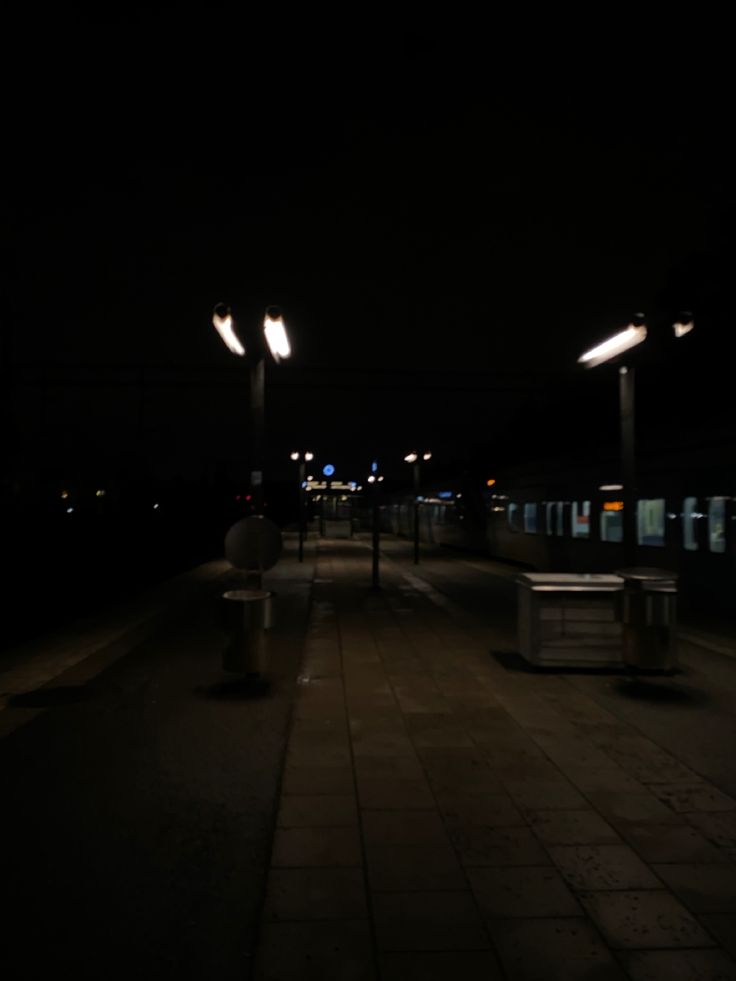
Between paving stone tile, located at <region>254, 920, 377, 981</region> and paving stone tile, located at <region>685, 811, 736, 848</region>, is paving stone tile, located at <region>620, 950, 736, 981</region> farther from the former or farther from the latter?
paving stone tile, located at <region>685, 811, 736, 848</region>

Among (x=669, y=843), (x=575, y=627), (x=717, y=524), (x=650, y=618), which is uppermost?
(x=717, y=524)

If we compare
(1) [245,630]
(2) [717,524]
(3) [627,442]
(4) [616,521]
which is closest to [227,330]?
(1) [245,630]

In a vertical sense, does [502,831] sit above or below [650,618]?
below

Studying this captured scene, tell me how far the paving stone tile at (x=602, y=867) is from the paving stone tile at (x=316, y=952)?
3.96 feet

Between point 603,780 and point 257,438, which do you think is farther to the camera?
point 257,438

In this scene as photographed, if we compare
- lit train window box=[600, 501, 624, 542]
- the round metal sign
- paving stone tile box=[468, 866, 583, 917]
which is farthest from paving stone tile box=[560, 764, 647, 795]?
lit train window box=[600, 501, 624, 542]

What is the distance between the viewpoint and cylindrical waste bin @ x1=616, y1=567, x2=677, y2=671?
27.6 ft

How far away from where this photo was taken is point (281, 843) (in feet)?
14.4

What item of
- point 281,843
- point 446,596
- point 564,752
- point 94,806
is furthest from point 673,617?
point 446,596

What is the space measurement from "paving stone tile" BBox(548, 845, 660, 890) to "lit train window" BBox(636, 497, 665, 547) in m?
11.1

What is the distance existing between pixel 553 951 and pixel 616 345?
7.36m

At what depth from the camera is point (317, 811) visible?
4875 mm

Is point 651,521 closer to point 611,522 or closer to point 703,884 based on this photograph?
point 611,522

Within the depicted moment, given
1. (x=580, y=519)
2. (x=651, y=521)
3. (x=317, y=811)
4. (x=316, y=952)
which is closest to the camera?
(x=316, y=952)
